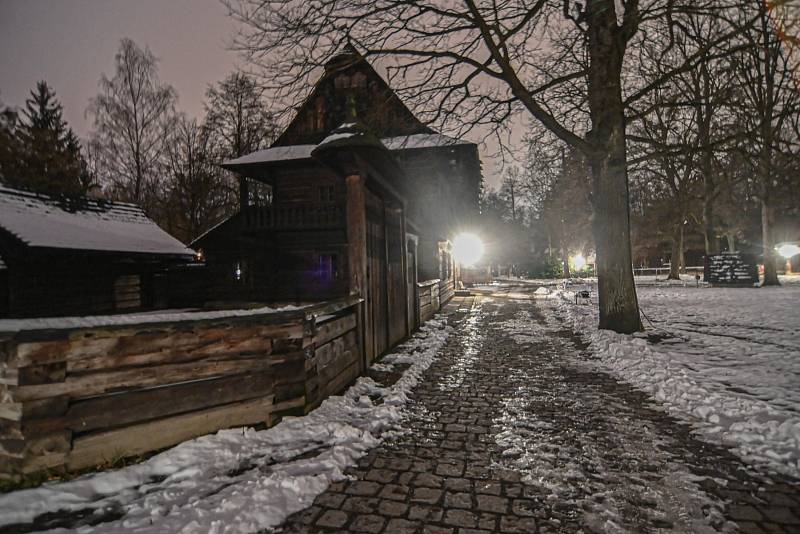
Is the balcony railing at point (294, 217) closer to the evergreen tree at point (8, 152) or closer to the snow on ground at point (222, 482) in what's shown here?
the snow on ground at point (222, 482)

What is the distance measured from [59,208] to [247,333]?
1418cm

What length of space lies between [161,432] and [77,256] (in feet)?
37.3

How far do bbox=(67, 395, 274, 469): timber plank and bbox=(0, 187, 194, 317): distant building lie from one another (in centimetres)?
1026

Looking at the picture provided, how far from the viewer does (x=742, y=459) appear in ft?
10.8

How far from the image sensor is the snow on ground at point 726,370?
11.9ft

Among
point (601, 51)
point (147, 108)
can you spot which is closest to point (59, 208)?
point (147, 108)

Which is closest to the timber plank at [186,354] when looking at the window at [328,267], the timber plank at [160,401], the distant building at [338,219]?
the timber plank at [160,401]

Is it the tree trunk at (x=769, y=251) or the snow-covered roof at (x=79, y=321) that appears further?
the tree trunk at (x=769, y=251)

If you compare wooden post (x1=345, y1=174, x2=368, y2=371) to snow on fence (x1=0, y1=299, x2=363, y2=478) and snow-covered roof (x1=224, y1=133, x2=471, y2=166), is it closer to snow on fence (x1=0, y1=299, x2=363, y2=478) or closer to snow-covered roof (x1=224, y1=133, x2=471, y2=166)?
snow on fence (x1=0, y1=299, x2=363, y2=478)

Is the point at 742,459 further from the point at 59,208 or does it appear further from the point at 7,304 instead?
the point at 59,208

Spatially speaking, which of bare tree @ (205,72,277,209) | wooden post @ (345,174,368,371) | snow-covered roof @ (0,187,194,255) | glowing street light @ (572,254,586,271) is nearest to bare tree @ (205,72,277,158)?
bare tree @ (205,72,277,209)

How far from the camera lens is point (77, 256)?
11.6 m

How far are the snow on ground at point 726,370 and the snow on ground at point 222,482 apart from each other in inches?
137

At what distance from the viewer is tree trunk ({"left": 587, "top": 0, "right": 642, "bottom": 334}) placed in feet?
27.5
